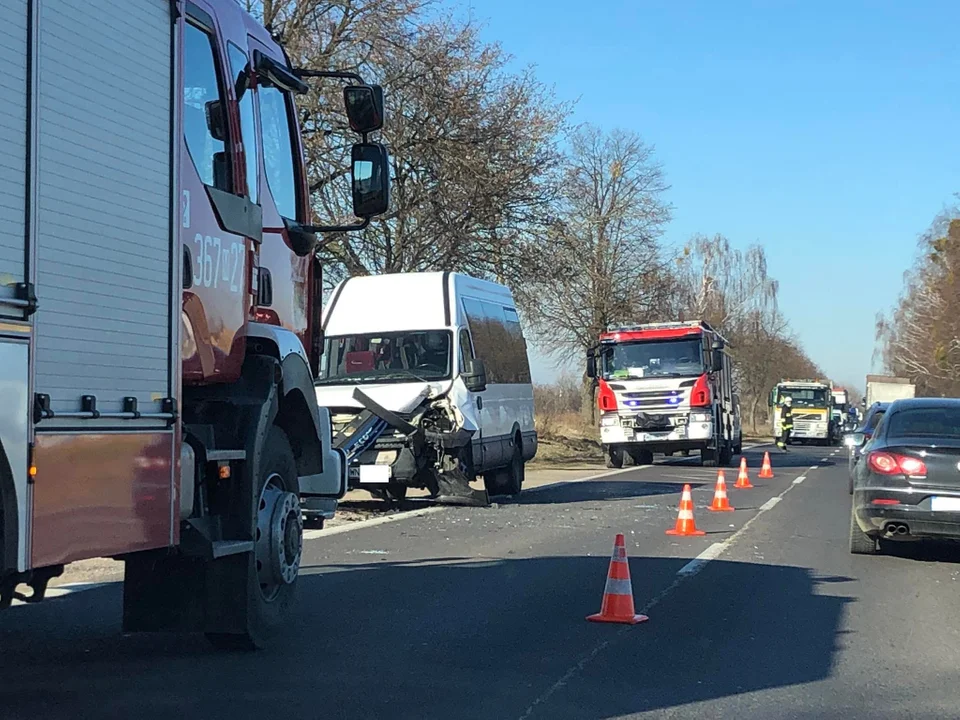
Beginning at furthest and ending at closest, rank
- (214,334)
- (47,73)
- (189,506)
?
(214,334) < (189,506) < (47,73)

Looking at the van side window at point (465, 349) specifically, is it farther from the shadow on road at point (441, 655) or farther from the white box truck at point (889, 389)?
the white box truck at point (889, 389)

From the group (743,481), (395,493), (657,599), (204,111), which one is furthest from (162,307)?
(743,481)

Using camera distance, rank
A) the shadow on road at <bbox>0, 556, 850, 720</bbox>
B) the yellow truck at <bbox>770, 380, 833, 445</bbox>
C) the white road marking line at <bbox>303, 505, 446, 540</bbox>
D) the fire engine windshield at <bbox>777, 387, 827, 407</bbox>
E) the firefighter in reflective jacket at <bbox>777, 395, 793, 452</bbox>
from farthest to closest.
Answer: the fire engine windshield at <bbox>777, 387, 827, 407</bbox> < the yellow truck at <bbox>770, 380, 833, 445</bbox> < the firefighter in reflective jacket at <bbox>777, 395, 793, 452</bbox> < the white road marking line at <bbox>303, 505, 446, 540</bbox> < the shadow on road at <bbox>0, 556, 850, 720</bbox>

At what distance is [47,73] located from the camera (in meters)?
4.68

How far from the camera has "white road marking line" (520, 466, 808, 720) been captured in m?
6.04

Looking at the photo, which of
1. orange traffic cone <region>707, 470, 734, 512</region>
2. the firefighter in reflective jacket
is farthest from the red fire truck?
the firefighter in reflective jacket

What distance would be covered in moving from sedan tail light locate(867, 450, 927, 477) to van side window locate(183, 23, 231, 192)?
264 inches

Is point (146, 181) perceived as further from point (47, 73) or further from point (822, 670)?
point (822, 670)

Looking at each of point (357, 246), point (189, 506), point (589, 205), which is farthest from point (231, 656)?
point (589, 205)

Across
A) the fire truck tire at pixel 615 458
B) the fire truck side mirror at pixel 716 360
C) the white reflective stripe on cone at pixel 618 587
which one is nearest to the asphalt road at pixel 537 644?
the white reflective stripe on cone at pixel 618 587

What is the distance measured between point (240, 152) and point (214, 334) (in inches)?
41.4

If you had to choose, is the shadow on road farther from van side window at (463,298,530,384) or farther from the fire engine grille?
the fire engine grille

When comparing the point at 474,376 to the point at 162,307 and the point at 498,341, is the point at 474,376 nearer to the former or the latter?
the point at 498,341

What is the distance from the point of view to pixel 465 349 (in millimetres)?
16547
